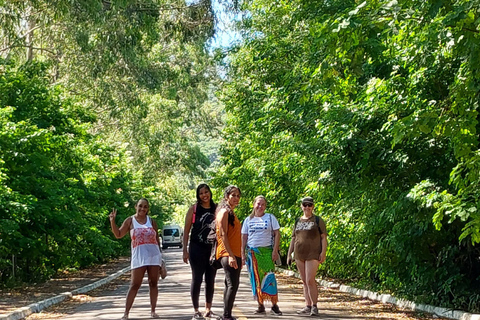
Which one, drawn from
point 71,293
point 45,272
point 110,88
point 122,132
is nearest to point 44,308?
point 71,293

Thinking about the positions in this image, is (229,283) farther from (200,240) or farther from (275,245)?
(275,245)

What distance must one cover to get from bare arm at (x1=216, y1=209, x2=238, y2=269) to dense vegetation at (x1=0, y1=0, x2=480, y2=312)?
2061 millimetres

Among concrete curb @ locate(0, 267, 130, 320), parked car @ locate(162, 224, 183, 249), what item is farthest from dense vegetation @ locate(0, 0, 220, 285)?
parked car @ locate(162, 224, 183, 249)

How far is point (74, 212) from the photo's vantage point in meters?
21.3

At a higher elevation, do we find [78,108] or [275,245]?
[78,108]

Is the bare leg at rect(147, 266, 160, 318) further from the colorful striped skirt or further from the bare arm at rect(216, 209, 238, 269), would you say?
the bare arm at rect(216, 209, 238, 269)

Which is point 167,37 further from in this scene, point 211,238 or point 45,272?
point 211,238

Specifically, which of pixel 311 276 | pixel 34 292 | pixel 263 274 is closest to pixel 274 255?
pixel 263 274

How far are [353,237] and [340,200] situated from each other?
2.82ft

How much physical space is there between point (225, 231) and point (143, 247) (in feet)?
5.63

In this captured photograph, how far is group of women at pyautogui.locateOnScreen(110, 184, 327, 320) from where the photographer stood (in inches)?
408

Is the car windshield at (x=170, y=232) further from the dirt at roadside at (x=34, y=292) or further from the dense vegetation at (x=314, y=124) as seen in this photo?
the dirt at roadside at (x=34, y=292)

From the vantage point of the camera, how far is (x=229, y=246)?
10.3 meters

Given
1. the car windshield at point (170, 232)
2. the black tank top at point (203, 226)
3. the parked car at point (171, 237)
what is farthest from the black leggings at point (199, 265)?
the car windshield at point (170, 232)
